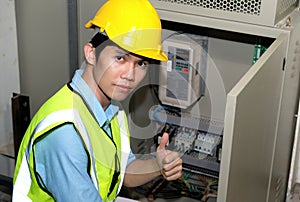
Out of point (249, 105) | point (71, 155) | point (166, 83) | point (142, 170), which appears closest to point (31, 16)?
point (166, 83)

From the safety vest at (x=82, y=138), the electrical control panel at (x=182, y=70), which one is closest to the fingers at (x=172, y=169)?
the safety vest at (x=82, y=138)

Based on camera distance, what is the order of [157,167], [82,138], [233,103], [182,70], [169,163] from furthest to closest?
[182,70] < [157,167] < [169,163] < [82,138] < [233,103]

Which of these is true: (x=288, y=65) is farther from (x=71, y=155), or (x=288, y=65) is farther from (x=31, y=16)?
(x=31, y=16)

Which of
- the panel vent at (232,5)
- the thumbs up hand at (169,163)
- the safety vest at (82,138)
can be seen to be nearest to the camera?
the safety vest at (82,138)

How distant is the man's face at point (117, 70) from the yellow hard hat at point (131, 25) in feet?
0.08

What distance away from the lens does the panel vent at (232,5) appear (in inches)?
68.0

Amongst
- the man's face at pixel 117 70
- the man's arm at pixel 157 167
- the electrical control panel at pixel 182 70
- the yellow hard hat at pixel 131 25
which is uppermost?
the yellow hard hat at pixel 131 25

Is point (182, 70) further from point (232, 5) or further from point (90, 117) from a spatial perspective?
point (90, 117)

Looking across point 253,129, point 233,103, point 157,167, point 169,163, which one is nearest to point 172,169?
point 169,163

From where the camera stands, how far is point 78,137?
1.41 m

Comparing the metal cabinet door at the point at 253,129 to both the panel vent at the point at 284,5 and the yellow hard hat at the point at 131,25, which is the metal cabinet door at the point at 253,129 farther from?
the yellow hard hat at the point at 131,25

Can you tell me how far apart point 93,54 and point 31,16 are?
0.77 meters

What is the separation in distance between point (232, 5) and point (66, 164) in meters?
0.73

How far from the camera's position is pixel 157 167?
1.70 m
